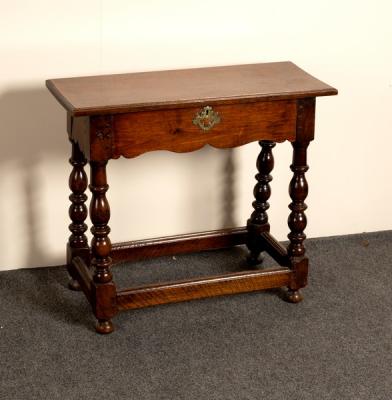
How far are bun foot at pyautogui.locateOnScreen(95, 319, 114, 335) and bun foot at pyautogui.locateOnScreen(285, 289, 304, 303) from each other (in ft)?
2.26

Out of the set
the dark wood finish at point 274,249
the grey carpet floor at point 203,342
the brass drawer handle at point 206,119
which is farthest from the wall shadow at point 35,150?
the brass drawer handle at point 206,119

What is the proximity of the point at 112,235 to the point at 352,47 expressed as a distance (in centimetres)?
126

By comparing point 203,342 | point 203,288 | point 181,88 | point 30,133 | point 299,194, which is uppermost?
point 181,88

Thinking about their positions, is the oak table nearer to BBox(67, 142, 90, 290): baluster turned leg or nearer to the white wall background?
BBox(67, 142, 90, 290): baluster turned leg

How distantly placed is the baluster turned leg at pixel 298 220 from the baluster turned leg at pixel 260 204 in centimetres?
30

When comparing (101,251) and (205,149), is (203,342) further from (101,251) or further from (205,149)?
(205,149)

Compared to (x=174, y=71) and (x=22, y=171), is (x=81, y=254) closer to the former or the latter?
(x=22, y=171)

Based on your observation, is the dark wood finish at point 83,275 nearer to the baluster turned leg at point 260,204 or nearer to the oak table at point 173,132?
the oak table at point 173,132

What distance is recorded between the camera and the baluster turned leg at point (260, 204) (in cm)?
373

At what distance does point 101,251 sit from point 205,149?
809mm

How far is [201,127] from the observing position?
316 centimetres

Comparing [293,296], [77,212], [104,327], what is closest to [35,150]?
[77,212]

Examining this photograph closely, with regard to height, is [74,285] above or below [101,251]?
below

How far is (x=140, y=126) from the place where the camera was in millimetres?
3092
